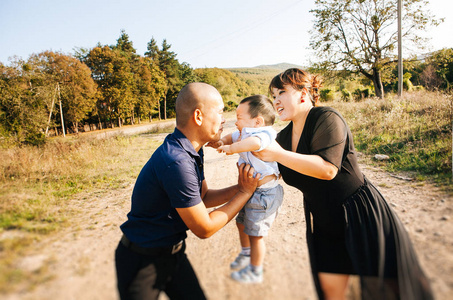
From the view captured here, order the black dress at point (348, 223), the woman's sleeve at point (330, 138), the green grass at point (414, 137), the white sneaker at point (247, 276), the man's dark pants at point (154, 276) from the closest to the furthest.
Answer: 1. the black dress at point (348, 223)
2. the white sneaker at point (247, 276)
3. the man's dark pants at point (154, 276)
4. the woman's sleeve at point (330, 138)
5. the green grass at point (414, 137)

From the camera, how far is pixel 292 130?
2494 millimetres

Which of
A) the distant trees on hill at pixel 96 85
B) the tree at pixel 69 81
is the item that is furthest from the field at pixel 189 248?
the tree at pixel 69 81

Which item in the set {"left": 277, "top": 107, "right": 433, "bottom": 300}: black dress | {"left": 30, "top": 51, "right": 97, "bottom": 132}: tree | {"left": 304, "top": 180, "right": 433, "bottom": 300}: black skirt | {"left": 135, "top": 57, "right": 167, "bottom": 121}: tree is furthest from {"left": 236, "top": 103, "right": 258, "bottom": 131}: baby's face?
{"left": 135, "top": 57, "right": 167, "bottom": 121}: tree

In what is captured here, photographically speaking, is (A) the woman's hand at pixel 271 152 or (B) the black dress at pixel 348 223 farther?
(A) the woman's hand at pixel 271 152

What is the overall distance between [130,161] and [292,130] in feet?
24.7

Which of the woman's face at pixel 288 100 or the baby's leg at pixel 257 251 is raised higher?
the woman's face at pixel 288 100

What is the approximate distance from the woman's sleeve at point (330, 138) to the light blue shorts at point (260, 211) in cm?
66

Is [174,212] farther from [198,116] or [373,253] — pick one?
[373,253]

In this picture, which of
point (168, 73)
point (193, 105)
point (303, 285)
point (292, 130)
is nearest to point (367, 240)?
point (303, 285)

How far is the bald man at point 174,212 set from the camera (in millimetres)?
1661

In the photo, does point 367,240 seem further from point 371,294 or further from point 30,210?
point 30,210

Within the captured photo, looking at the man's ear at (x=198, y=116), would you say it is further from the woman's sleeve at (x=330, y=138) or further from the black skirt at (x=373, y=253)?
the black skirt at (x=373, y=253)

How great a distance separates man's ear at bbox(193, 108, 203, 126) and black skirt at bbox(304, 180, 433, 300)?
1353 mm

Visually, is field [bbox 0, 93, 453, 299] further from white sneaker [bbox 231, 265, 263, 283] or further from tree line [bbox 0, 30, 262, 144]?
tree line [bbox 0, 30, 262, 144]
